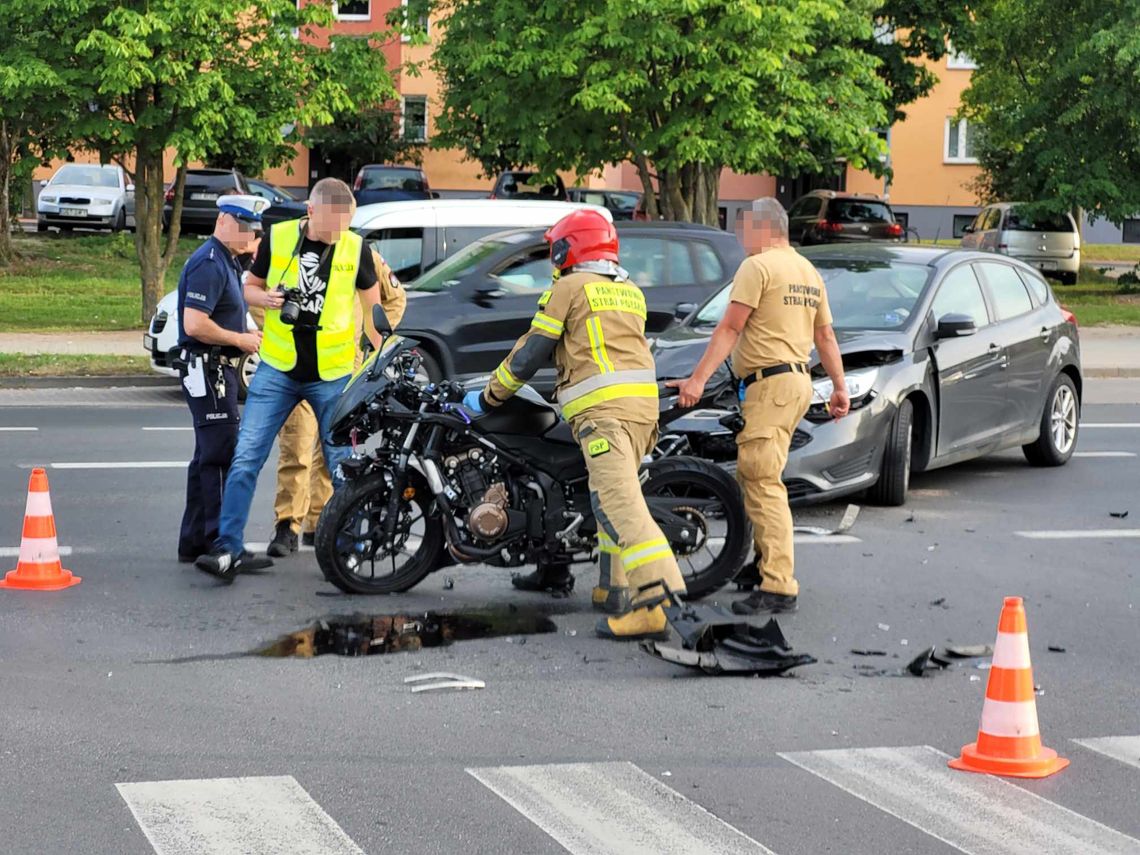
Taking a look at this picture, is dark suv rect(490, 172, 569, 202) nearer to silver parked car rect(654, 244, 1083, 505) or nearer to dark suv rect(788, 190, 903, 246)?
dark suv rect(788, 190, 903, 246)

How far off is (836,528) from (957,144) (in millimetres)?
45572

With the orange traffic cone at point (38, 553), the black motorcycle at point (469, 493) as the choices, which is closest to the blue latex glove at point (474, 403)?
the black motorcycle at point (469, 493)

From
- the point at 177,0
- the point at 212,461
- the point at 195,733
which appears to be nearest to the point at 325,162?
the point at 177,0

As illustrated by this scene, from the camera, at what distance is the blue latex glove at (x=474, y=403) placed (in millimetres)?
7535

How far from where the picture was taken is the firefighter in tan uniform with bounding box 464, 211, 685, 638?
284 inches

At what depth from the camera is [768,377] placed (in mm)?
7805

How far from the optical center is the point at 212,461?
337 inches

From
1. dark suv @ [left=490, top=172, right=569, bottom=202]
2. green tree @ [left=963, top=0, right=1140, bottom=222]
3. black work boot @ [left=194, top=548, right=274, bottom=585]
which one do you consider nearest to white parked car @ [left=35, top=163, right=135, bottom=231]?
dark suv @ [left=490, top=172, right=569, bottom=202]

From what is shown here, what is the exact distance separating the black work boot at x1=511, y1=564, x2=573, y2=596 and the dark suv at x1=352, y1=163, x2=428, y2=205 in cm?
2946

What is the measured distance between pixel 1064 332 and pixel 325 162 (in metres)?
37.5

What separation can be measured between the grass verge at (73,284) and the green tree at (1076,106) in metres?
15.4

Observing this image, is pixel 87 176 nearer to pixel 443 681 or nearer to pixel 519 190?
pixel 519 190

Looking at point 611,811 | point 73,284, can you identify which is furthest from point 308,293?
point 73,284

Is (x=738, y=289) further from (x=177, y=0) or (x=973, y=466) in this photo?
(x=177, y=0)
